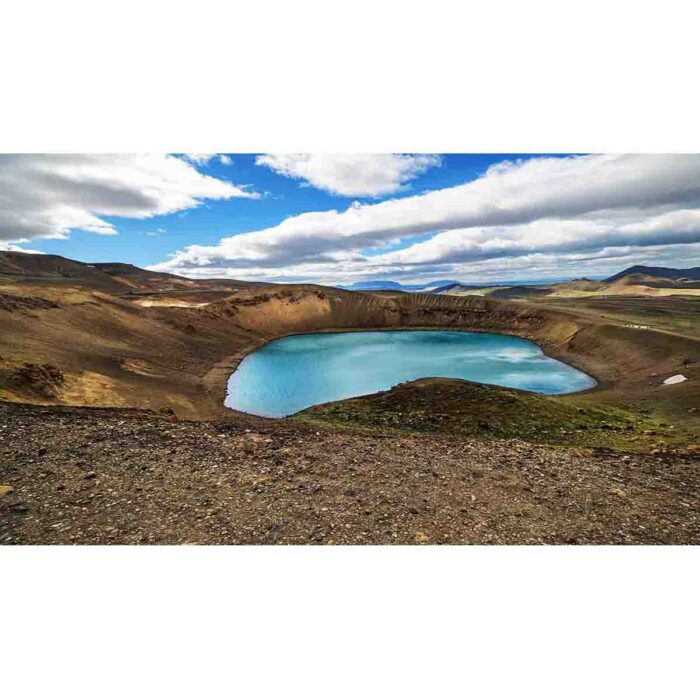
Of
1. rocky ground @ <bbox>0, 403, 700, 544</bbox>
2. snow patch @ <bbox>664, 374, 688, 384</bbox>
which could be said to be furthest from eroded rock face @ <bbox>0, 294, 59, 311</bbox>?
snow patch @ <bbox>664, 374, 688, 384</bbox>

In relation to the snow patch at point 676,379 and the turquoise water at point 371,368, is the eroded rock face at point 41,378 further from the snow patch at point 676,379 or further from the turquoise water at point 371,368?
the snow patch at point 676,379

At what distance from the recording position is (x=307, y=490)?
6754mm

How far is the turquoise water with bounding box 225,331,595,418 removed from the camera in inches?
1088

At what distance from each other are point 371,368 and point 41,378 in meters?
28.4

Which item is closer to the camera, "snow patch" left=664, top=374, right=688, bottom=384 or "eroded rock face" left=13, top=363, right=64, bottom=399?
"eroded rock face" left=13, top=363, right=64, bottom=399

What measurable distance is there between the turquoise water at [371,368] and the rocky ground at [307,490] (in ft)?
46.4

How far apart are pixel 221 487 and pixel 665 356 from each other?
115 feet

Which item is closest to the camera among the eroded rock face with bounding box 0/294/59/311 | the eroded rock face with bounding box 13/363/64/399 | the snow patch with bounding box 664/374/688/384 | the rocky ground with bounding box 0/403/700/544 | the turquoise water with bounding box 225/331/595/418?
the rocky ground with bounding box 0/403/700/544

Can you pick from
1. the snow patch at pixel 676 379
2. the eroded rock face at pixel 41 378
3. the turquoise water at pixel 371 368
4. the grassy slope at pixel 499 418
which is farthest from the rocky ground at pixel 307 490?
the snow patch at pixel 676 379

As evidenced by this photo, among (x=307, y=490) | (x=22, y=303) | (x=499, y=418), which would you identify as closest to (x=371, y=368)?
(x=499, y=418)

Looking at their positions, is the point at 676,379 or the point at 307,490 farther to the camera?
the point at 676,379

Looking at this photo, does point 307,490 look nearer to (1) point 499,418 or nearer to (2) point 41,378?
(1) point 499,418

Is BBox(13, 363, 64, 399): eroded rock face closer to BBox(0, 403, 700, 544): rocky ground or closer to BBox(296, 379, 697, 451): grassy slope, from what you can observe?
BBox(0, 403, 700, 544): rocky ground

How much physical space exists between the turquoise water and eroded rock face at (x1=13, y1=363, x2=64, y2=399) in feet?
33.8
